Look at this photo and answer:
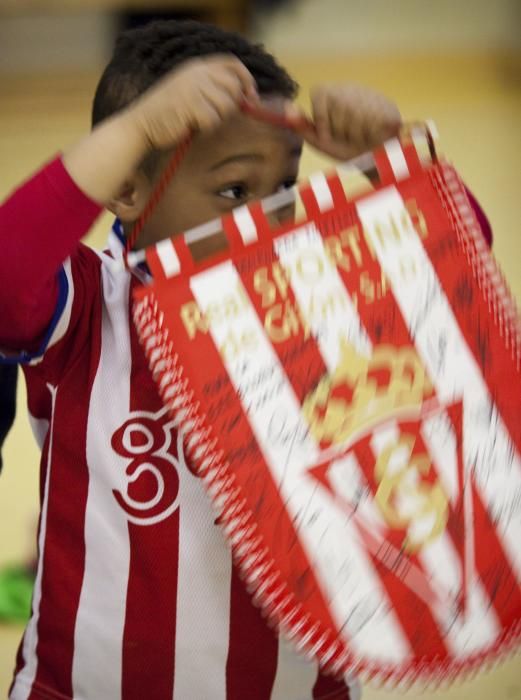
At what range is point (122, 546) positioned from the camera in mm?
690

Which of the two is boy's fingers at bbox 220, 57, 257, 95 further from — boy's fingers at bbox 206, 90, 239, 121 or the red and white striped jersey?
the red and white striped jersey

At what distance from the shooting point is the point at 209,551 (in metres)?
0.69

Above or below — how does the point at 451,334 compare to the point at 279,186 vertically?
below

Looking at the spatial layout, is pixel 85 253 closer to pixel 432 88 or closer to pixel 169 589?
pixel 169 589

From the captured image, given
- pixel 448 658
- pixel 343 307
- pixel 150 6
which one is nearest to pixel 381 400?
pixel 343 307

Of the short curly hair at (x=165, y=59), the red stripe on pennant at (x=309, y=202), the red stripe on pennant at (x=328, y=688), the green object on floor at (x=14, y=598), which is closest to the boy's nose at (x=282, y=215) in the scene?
the red stripe on pennant at (x=309, y=202)

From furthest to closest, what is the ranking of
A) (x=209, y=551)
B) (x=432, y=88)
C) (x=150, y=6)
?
(x=150, y=6), (x=432, y=88), (x=209, y=551)

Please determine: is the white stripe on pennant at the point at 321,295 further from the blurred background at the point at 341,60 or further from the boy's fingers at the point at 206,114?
the blurred background at the point at 341,60

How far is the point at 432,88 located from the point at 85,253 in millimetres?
2020

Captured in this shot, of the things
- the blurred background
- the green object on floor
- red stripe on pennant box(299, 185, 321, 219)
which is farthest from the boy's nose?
the blurred background

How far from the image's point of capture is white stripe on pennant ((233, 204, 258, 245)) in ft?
2.00

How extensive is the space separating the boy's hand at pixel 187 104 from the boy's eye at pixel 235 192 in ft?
0.24

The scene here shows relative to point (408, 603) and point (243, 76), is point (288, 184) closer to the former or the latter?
point (243, 76)

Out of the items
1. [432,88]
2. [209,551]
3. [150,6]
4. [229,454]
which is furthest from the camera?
[150,6]
